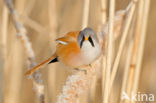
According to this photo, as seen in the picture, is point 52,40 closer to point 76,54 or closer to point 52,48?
point 52,48

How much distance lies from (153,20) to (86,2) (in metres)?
0.92

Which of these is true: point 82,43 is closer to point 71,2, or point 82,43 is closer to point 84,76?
point 84,76

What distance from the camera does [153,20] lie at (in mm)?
1930

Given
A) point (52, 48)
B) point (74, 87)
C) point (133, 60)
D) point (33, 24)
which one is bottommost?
point (74, 87)

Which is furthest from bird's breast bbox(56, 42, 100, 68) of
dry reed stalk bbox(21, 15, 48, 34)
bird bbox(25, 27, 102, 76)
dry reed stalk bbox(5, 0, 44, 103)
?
dry reed stalk bbox(21, 15, 48, 34)

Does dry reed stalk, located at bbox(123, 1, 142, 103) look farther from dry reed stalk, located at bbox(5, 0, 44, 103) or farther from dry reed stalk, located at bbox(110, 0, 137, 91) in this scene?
dry reed stalk, located at bbox(5, 0, 44, 103)

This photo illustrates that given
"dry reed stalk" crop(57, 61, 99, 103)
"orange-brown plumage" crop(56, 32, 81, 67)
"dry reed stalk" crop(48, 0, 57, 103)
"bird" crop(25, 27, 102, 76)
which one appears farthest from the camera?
"dry reed stalk" crop(48, 0, 57, 103)

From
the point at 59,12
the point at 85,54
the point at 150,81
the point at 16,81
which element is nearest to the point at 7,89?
the point at 16,81

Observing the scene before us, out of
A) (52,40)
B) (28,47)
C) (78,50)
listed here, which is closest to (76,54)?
(78,50)

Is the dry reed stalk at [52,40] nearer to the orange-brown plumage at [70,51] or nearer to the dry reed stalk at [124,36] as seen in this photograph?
the orange-brown plumage at [70,51]

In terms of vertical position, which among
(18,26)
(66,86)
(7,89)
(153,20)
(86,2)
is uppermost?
(153,20)

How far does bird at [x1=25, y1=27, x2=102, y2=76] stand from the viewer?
3.21 feet

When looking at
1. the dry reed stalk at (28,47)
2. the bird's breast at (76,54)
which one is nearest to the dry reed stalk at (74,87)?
the bird's breast at (76,54)

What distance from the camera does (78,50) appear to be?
3.57ft
